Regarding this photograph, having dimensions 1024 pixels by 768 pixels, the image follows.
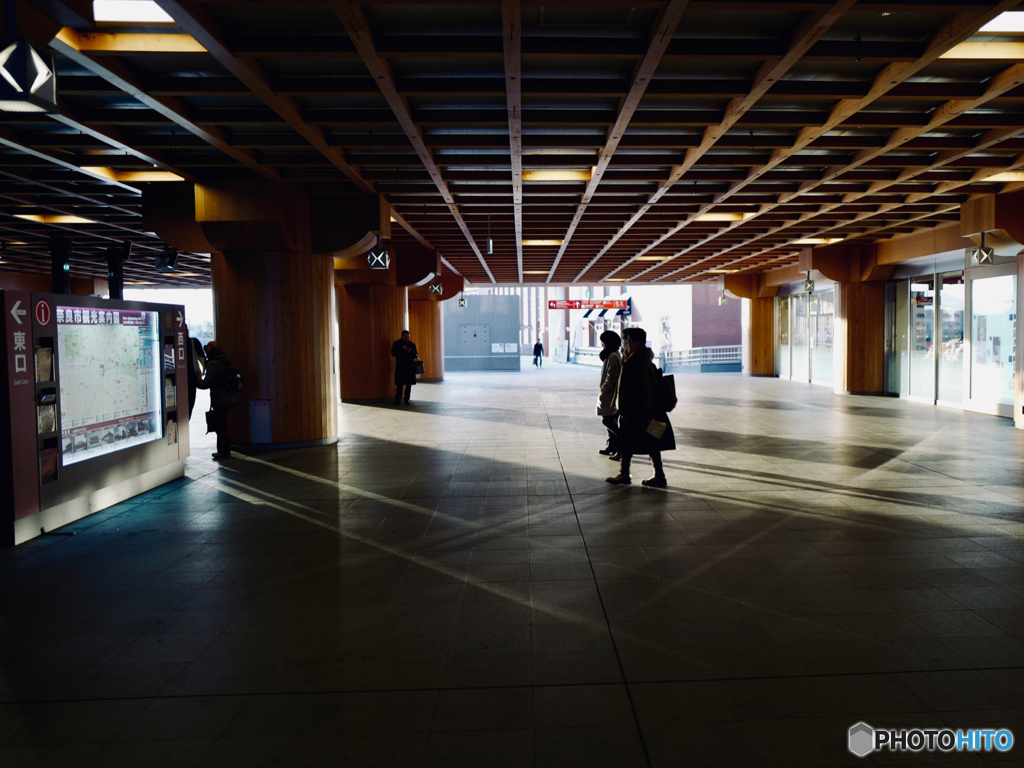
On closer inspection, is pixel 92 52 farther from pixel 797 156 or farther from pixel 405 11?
pixel 797 156

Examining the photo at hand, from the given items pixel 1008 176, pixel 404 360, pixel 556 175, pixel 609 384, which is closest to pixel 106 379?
pixel 609 384

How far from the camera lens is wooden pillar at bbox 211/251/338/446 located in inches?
400

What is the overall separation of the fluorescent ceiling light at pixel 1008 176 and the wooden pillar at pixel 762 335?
1684 centimetres

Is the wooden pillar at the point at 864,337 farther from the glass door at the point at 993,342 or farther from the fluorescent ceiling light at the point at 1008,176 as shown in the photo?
the fluorescent ceiling light at the point at 1008,176

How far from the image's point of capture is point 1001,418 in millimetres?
13242

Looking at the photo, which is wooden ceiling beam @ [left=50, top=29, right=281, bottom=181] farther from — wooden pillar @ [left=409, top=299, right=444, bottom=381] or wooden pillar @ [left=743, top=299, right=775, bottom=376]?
wooden pillar @ [left=743, top=299, right=775, bottom=376]

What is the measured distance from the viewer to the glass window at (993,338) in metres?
13.4

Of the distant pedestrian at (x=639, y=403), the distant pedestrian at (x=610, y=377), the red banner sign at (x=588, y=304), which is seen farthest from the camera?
the red banner sign at (x=588, y=304)

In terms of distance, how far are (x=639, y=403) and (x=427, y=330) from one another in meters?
18.1

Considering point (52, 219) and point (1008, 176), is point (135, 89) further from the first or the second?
point (1008, 176)

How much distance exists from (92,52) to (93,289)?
73.0 feet

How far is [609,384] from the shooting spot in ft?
28.3

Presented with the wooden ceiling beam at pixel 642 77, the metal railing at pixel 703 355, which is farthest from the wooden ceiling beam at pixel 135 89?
the metal railing at pixel 703 355

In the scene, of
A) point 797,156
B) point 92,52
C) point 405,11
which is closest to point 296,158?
point 92,52
